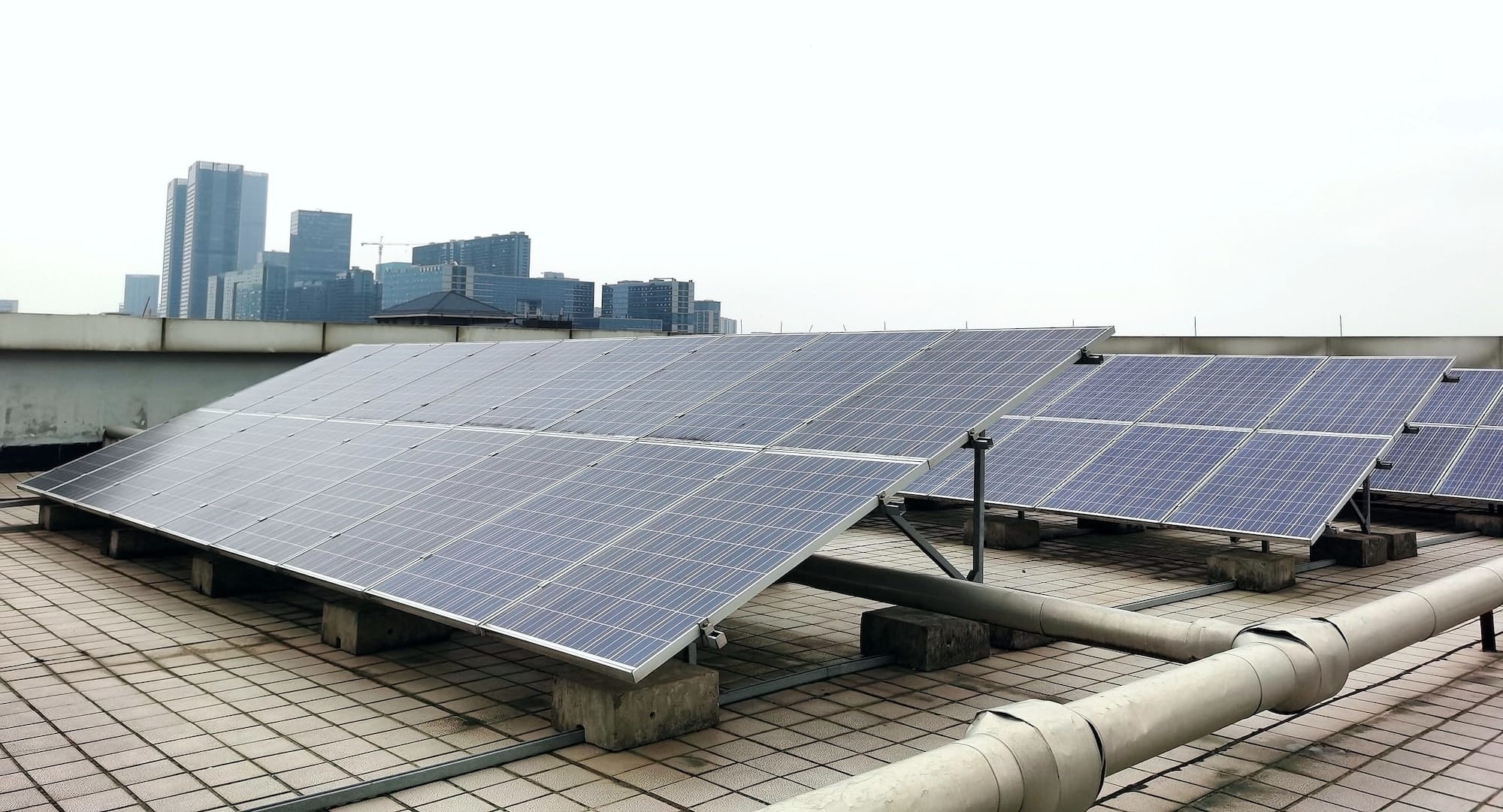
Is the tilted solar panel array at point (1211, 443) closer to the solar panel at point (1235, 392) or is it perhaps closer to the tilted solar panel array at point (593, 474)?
the solar panel at point (1235, 392)

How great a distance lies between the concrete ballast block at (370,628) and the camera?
370 inches

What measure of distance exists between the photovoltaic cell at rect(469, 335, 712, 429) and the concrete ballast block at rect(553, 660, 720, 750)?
187 inches

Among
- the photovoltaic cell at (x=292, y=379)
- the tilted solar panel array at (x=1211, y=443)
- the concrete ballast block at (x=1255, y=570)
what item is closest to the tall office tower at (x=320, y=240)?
the photovoltaic cell at (x=292, y=379)

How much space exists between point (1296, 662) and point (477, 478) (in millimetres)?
7327

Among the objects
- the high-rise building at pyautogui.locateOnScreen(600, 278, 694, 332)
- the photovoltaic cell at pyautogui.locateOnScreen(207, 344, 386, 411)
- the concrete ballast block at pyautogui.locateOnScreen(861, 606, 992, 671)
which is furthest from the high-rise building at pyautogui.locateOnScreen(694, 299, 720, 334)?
the concrete ballast block at pyautogui.locateOnScreen(861, 606, 992, 671)

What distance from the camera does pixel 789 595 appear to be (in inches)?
492

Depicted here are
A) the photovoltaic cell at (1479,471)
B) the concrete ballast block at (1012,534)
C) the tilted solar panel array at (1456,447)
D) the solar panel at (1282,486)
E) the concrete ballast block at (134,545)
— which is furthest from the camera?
the tilted solar panel array at (1456,447)

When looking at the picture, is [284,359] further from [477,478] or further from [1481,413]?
[1481,413]

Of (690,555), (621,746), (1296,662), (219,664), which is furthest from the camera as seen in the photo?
(219,664)

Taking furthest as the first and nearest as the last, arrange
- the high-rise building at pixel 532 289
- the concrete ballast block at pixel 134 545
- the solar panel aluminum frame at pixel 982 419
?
the high-rise building at pixel 532 289
the concrete ballast block at pixel 134 545
the solar panel aluminum frame at pixel 982 419

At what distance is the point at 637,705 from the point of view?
7195 mm

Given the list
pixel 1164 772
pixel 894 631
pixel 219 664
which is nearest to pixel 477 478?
pixel 219 664

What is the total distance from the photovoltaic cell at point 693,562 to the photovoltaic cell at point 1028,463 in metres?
6.99

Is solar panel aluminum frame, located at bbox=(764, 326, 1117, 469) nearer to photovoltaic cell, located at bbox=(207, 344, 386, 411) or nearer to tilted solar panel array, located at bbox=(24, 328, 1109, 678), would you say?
tilted solar panel array, located at bbox=(24, 328, 1109, 678)
